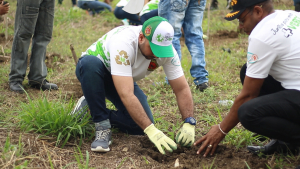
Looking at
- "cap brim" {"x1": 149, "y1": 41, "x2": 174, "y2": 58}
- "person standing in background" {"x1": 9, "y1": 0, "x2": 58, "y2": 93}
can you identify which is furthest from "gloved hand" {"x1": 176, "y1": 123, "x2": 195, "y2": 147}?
"person standing in background" {"x1": 9, "y1": 0, "x2": 58, "y2": 93}

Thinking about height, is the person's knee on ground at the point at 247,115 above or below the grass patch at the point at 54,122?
above

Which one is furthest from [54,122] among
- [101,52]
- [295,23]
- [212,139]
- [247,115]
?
[295,23]

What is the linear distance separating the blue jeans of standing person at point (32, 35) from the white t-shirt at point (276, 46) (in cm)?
258

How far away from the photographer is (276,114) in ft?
6.89

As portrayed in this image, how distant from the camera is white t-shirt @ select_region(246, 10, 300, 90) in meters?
1.97

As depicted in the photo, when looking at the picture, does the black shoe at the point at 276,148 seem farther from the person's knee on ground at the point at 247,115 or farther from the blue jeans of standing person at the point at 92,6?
the blue jeans of standing person at the point at 92,6

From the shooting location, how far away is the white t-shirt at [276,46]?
6.45 ft

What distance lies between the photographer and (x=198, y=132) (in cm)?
289

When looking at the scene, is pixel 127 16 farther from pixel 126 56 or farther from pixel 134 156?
pixel 134 156

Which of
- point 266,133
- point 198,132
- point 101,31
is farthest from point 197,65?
point 101,31

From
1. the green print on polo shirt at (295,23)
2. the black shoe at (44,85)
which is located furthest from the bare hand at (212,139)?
the black shoe at (44,85)

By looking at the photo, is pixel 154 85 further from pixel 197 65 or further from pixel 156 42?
pixel 156 42

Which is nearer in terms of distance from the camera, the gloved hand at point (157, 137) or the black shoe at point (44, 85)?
the gloved hand at point (157, 137)

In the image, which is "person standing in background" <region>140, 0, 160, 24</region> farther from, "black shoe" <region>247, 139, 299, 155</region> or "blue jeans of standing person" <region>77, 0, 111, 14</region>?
"blue jeans of standing person" <region>77, 0, 111, 14</region>
